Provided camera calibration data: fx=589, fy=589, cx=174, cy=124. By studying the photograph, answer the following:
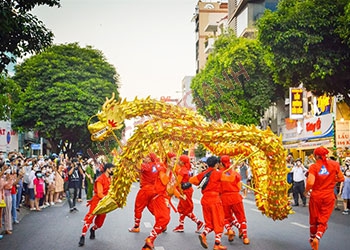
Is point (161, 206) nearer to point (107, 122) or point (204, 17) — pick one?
point (107, 122)

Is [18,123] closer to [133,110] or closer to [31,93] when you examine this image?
[31,93]

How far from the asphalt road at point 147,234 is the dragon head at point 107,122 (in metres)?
2.21

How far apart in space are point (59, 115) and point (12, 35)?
31171 mm

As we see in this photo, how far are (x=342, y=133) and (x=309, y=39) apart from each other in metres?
9.31

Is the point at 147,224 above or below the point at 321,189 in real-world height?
below

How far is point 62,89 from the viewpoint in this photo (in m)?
43.7

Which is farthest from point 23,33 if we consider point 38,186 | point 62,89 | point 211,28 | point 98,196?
point 211,28

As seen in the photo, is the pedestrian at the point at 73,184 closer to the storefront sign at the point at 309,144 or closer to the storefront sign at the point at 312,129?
the storefront sign at the point at 312,129

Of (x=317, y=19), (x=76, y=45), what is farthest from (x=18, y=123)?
(x=317, y=19)

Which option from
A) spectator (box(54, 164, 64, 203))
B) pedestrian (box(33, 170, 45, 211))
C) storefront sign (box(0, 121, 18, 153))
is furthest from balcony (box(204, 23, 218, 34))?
pedestrian (box(33, 170, 45, 211))

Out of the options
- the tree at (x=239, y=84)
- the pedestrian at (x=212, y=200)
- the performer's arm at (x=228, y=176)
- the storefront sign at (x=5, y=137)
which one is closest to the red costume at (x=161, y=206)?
the pedestrian at (x=212, y=200)

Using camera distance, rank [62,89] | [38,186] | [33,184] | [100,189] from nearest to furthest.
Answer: [100,189] → [33,184] → [38,186] → [62,89]

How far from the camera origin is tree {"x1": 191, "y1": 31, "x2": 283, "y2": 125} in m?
37.6

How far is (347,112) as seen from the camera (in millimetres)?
31438
